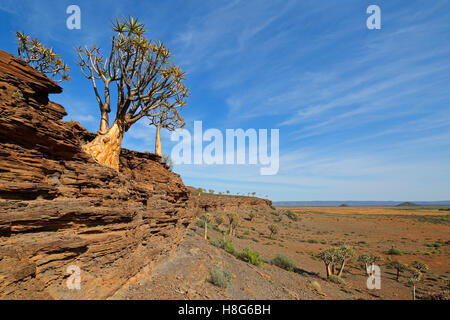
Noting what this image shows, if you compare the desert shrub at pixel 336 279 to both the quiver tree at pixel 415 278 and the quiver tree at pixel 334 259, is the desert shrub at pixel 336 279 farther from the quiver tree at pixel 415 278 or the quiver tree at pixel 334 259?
the quiver tree at pixel 415 278

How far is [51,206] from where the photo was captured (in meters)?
5.08

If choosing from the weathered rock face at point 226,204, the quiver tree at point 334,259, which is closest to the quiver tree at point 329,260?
the quiver tree at point 334,259

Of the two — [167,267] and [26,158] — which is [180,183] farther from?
[26,158]

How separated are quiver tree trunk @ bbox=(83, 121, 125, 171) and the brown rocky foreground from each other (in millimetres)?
741

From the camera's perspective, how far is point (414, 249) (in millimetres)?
33000

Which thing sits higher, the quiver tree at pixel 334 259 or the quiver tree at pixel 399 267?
the quiver tree at pixel 334 259

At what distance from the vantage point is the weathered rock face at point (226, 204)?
47.2 m

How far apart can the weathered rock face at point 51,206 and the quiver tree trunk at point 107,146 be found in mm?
731

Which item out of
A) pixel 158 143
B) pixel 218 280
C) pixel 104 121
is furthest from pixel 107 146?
pixel 218 280

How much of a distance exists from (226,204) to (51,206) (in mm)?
50043

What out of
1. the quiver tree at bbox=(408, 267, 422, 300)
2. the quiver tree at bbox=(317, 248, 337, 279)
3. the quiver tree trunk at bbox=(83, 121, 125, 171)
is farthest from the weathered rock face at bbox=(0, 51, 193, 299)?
the quiver tree at bbox=(408, 267, 422, 300)

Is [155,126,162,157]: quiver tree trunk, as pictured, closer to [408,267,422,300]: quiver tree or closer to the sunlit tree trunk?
the sunlit tree trunk
